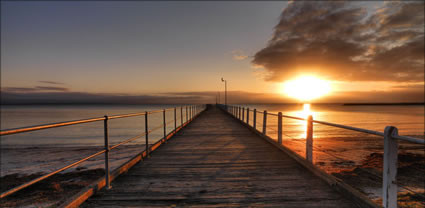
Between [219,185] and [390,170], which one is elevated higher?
[390,170]

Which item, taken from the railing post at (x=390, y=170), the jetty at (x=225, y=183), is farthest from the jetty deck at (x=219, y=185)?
the railing post at (x=390, y=170)

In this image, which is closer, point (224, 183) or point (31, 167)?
point (224, 183)

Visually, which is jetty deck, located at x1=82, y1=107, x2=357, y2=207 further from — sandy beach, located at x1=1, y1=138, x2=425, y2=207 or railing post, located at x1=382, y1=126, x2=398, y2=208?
sandy beach, located at x1=1, y1=138, x2=425, y2=207

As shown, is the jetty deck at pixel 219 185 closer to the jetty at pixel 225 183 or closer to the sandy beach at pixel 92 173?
the jetty at pixel 225 183

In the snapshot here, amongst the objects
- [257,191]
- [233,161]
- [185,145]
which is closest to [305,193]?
[257,191]

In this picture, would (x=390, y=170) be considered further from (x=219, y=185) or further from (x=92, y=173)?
(x=92, y=173)

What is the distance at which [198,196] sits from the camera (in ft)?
10.3

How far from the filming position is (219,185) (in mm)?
3549

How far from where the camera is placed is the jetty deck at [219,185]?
2951 mm

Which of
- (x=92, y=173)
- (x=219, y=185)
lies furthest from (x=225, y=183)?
(x=92, y=173)

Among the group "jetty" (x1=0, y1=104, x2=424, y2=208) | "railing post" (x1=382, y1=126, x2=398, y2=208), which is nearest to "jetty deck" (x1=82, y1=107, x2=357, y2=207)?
"jetty" (x1=0, y1=104, x2=424, y2=208)

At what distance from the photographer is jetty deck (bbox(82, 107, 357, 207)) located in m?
2.95

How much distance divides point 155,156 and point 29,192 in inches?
306

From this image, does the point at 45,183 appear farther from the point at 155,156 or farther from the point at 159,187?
the point at 159,187
